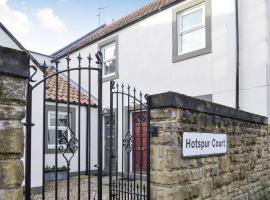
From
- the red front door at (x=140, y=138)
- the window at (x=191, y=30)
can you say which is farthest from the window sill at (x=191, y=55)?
the red front door at (x=140, y=138)

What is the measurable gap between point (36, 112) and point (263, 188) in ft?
18.6

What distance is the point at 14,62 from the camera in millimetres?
2561

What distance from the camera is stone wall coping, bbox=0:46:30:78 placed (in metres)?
2.50

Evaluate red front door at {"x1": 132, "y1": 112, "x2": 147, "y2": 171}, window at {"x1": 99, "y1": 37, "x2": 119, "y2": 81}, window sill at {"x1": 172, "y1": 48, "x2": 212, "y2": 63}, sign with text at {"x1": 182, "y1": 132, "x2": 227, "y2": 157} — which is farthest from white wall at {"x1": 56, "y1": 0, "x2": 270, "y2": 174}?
sign with text at {"x1": 182, "y1": 132, "x2": 227, "y2": 157}

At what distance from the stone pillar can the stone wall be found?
1.88 m

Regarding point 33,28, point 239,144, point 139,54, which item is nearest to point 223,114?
point 239,144

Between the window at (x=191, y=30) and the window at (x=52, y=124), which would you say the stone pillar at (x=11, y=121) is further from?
the window at (x=52, y=124)

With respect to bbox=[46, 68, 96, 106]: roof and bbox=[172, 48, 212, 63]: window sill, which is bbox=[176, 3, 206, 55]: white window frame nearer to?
bbox=[172, 48, 212, 63]: window sill

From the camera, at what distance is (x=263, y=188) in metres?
7.04

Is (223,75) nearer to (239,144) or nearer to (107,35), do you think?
(239,144)

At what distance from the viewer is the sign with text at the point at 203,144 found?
4219 mm

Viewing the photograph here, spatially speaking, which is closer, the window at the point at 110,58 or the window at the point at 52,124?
the window at the point at 52,124

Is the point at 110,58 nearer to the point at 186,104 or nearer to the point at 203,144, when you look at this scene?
the point at 203,144

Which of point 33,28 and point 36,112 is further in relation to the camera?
point 33,28
